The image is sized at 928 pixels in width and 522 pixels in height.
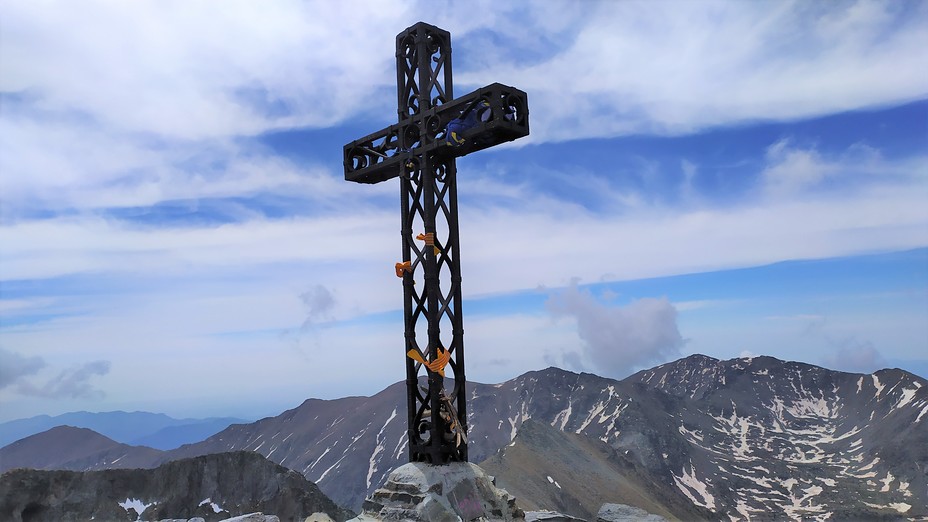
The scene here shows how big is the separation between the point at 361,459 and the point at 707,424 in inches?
3767

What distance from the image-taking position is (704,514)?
12531 cm

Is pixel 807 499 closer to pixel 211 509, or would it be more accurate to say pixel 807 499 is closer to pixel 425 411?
pixel 211 509

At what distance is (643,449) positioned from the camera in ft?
492

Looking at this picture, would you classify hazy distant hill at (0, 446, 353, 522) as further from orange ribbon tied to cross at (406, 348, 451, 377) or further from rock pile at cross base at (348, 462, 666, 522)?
orange ribbon tied to cross at (406, 348, 451, 377)

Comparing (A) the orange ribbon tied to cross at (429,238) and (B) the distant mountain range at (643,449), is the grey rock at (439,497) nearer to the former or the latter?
(A) the orange ribbon tied to cross at (429,238)

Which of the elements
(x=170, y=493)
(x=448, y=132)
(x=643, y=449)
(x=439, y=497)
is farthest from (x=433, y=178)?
(x=643, y=449)

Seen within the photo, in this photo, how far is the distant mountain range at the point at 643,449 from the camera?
347 feet

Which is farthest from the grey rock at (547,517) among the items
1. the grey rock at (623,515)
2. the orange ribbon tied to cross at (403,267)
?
the orange ribbon tied to cross at (403,267)

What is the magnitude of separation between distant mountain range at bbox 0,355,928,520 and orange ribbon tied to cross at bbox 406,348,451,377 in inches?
3048

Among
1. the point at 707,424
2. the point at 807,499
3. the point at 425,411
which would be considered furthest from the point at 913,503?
the point at 425,411

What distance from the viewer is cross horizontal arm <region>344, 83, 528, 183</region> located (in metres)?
10.8

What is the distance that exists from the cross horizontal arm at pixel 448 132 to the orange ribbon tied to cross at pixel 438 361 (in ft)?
11.0

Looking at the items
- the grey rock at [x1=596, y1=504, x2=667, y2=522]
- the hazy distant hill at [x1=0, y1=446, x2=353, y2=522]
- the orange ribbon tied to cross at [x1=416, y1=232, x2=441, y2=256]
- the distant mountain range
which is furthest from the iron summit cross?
the distant mountain range

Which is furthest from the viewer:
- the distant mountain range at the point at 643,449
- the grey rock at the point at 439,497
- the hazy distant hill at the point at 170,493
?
the distant mountain range at the point at 643,449
